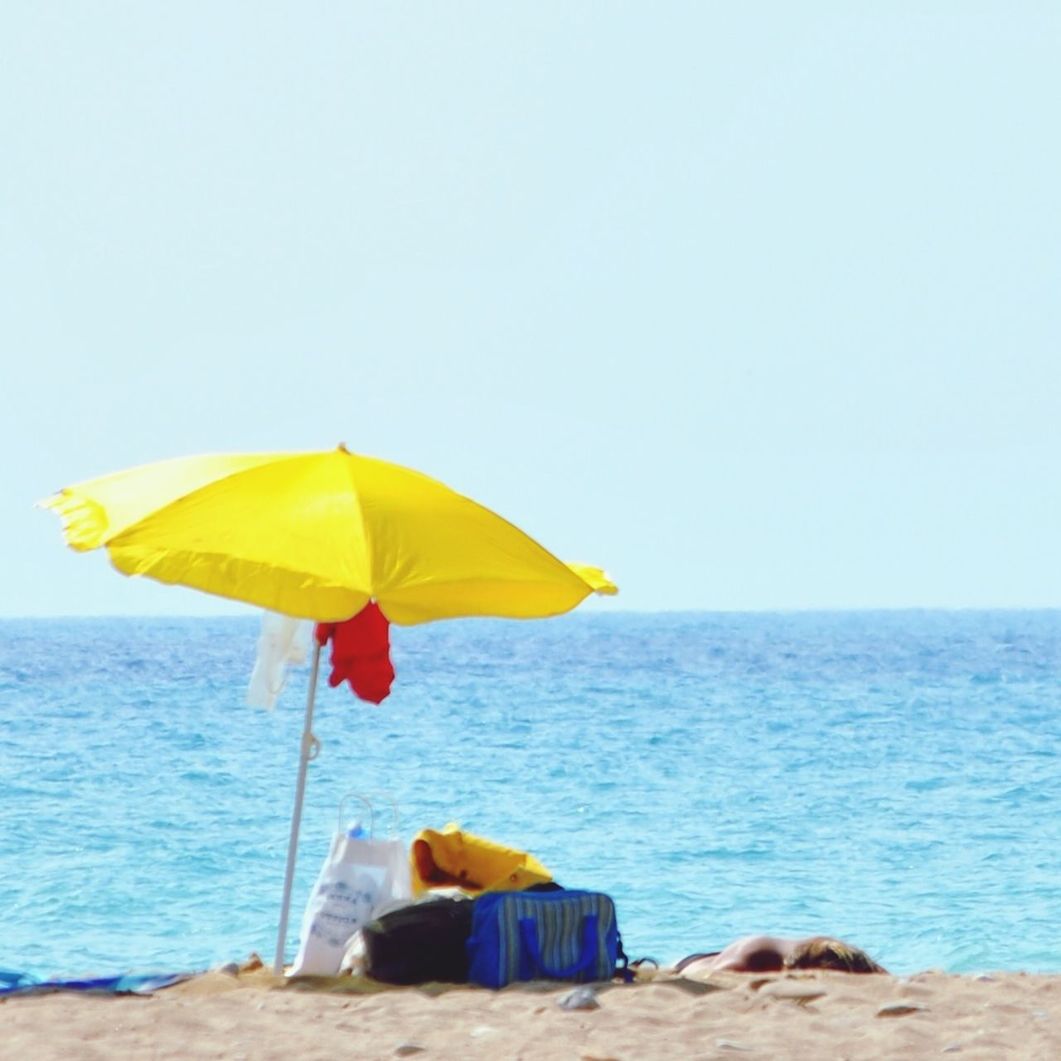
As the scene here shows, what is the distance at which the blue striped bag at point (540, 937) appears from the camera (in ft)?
19.6

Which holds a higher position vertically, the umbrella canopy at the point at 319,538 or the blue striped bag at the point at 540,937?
the umbrella canopy at the point at 319,538

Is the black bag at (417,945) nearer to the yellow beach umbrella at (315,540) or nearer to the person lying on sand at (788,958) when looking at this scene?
the yellow beach umbrella at (315,540)

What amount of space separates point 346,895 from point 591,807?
975cm

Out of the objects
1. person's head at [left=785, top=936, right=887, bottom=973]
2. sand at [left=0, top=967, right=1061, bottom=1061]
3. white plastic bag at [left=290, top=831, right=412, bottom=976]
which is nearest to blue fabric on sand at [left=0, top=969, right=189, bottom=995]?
sand at [left=0, top=967, right=1061, bottom=1061]

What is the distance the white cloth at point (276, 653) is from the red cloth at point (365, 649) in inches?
11.9

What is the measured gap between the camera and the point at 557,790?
17.2 meters

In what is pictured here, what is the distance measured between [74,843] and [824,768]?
30.9ft

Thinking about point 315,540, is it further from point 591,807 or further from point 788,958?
point 591,807

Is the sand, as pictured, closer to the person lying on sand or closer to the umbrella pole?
the umbrella pole

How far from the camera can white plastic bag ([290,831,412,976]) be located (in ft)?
20.6

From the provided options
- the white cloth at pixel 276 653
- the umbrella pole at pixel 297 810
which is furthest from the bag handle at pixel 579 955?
the white cloth at pixel 276 653

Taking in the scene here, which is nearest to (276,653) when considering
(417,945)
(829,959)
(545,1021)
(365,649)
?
(365,649)

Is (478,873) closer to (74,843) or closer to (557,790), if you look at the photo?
(74,843)

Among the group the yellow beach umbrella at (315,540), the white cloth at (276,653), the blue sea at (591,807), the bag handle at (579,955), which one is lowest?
the blue sea at (591,807)
